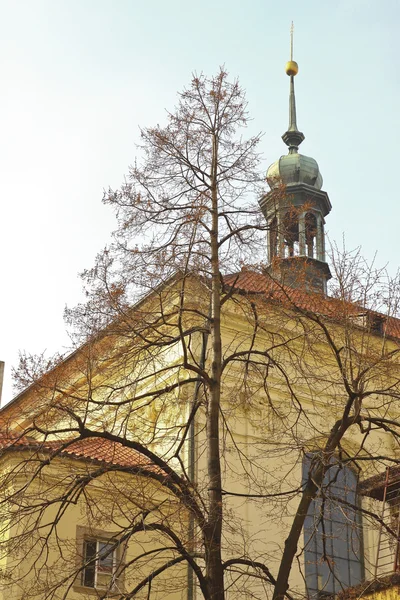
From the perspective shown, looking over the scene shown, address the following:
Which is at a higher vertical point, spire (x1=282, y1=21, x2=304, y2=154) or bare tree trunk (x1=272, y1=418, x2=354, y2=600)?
spire (x1=282, y1=21, x2=304, y2=154)

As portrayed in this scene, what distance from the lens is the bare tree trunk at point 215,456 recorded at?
10500 mm

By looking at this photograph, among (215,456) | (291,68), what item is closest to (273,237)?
(215,456)

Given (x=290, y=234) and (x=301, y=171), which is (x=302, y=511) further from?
(x=301, y=171)

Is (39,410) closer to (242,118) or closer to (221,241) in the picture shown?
(221,241)

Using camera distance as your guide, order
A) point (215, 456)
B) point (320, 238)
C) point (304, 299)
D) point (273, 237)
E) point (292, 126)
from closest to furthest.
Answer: point (215, 456) < point (304, 299) < point (273, 237) < point (320, 238) < point (292, 126)

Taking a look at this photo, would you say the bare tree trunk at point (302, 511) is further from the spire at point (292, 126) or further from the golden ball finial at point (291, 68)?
the golden ball finial at point (291, 68)

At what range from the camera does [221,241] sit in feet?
41.2

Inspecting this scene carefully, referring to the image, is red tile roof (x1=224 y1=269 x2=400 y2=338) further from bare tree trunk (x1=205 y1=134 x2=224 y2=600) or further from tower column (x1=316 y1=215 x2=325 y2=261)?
tower column (x1=316 y1=215 x2=325 y2=261)

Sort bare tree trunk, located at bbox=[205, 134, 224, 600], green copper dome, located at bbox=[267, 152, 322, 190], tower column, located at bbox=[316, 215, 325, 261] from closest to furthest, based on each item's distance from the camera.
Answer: bare tree trunk, located at bbox=[205, 134, 224, 600] → tower column, located at bbox=[316, 215, 325, 261] → green copper dome, located at bbox=[267, 152, 322, 190]

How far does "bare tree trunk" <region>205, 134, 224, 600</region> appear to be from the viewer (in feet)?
34.4

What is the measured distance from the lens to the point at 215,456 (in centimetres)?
1109

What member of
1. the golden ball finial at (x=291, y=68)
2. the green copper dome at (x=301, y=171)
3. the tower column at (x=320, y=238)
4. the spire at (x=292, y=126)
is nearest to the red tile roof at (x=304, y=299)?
the tower column at (x=320, y=238)

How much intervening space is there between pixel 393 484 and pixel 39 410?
5.74 metres

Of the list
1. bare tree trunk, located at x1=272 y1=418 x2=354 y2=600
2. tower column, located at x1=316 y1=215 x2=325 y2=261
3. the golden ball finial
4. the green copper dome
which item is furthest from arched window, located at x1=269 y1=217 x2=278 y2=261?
the golden ball finial
